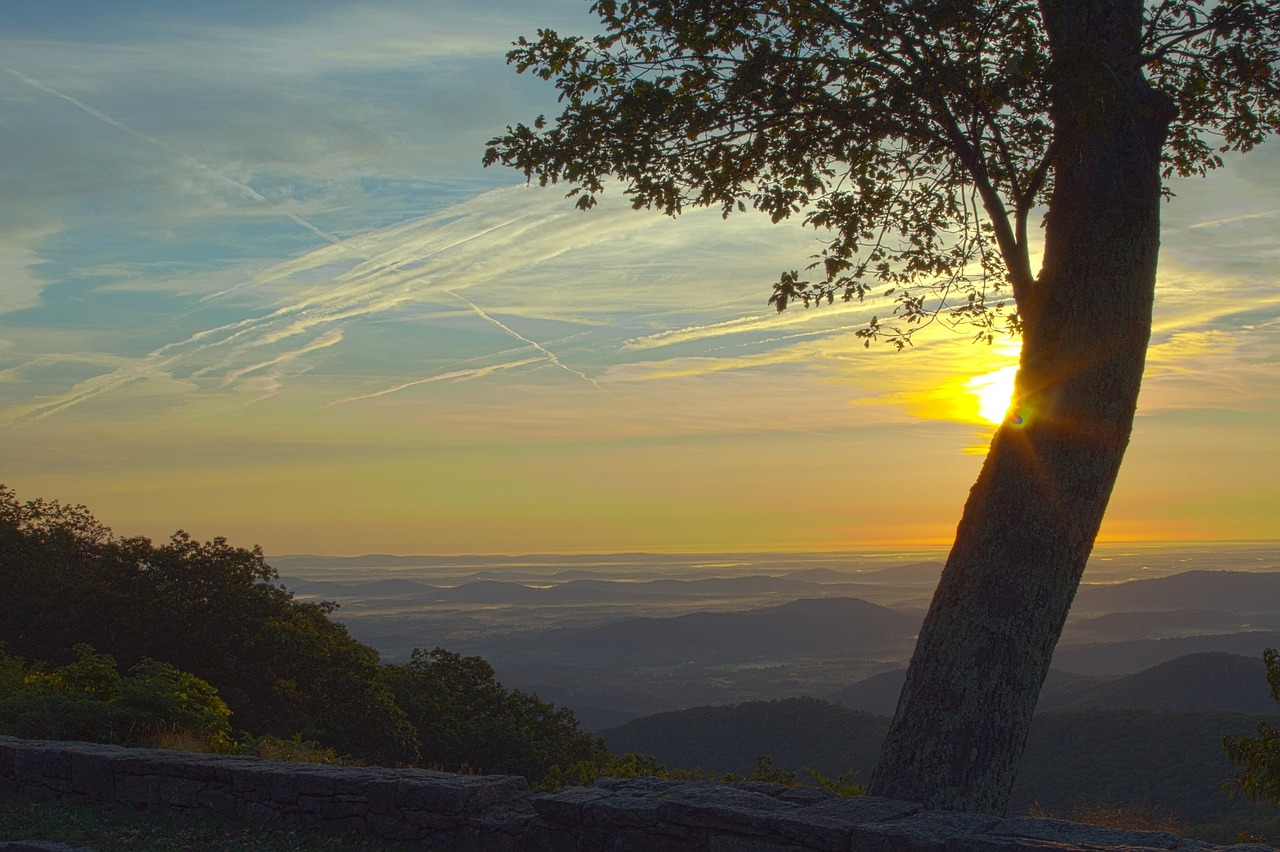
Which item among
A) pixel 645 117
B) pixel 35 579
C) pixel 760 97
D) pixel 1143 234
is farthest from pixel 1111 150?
pixel 35 579

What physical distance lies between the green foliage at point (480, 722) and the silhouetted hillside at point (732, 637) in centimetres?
12851

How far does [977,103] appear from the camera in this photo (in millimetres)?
8320

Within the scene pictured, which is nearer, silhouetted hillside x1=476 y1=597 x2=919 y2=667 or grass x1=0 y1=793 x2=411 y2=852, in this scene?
grass x1=0 y1=793 x2=411 y2=852

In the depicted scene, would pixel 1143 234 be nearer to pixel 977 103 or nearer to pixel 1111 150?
pixel 1111 150

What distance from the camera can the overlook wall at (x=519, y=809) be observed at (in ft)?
16.9

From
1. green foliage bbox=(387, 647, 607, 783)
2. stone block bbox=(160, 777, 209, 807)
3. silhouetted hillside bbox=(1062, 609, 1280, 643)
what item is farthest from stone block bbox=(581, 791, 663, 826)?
silhouetted hillside bbox=(1062, 609, 1280, 643)

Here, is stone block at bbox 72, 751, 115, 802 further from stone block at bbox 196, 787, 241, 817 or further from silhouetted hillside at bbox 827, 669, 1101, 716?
silhouetted hillside at bbox 827, 669, 1101, 716

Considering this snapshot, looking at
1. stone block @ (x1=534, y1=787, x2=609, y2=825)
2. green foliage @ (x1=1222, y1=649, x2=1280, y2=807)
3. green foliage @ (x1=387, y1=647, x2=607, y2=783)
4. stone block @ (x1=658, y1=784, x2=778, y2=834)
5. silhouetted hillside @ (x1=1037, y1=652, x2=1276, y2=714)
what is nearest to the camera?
stone block @ (x1=658, y1=784, x2=778, y2=834)

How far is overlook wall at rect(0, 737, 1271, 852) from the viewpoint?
16.9ft

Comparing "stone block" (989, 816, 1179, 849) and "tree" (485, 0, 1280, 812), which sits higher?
"tree" (485, 0, 1280, 812)

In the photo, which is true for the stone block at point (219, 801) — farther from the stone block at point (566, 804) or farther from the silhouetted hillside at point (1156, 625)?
the silhouetted hillside at point (1156, 625)

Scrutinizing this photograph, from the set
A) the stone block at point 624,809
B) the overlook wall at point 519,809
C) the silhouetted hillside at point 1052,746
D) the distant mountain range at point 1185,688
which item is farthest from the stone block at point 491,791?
the distant mountain range at point 1185,688

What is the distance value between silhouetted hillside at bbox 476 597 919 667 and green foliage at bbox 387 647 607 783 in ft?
422

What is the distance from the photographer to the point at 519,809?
6.73 metres
